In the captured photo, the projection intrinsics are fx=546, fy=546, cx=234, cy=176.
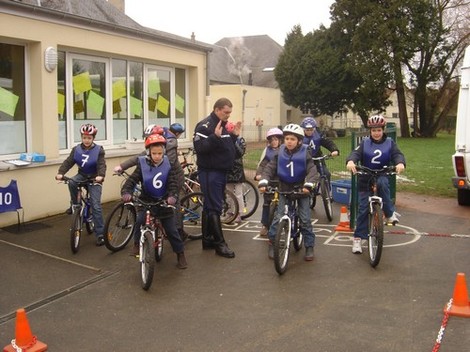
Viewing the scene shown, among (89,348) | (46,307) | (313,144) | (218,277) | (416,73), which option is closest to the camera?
(89,348)

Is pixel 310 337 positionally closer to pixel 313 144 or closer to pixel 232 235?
pixel 232 235

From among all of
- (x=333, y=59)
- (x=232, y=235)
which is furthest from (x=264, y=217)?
(x=333, y=59)

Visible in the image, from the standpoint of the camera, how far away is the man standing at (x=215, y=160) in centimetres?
691

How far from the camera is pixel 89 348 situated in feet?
14.7

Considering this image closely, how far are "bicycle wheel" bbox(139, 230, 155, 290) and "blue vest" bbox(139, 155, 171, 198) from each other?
511mm

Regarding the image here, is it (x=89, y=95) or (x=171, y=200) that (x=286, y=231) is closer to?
(x=171, y=200)

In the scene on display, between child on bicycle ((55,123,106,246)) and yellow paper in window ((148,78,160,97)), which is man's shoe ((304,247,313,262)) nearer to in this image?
child on bicycle ((55,123,106,246))

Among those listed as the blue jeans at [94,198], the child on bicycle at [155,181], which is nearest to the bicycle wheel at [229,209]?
the blue jeans at [94,198]

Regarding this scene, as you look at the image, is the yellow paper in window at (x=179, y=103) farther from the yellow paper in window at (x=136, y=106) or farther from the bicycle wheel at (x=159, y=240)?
the bicycle wheel at (x=159, y=240)

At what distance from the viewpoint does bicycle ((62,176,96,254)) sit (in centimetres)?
721

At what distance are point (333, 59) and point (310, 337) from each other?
38712 millimetres

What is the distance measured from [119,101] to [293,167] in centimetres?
588

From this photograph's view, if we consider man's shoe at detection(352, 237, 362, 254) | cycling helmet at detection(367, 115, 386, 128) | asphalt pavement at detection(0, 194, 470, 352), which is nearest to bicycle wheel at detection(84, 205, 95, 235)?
asphalt pavement at detection(0, 194, 470, 352)

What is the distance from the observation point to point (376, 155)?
6984 millimetres
